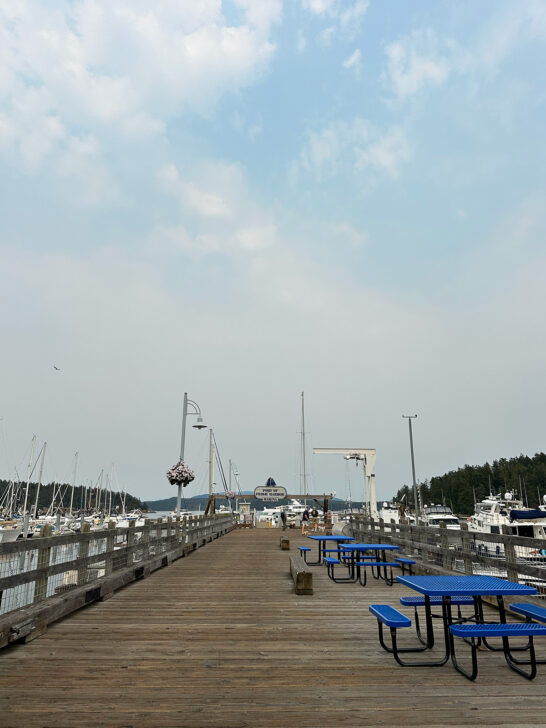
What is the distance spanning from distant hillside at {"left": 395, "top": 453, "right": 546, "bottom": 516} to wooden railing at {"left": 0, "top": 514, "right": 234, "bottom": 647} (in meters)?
118

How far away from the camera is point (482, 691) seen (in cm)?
430

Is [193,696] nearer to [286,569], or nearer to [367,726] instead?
[367,726]

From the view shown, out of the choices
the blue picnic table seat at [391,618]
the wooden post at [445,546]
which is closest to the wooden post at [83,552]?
the blue picnic table seat at [391,618]

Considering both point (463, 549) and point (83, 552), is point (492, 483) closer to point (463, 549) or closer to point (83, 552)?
point (463, 549)

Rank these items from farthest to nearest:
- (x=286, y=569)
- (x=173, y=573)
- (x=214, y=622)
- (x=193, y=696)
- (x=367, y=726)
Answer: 1. (x=286, y=569)
2. (x=173, y=573)
3. (x=214, y=622)
4. (x=193, y=696)
5. (x=367, y=726)

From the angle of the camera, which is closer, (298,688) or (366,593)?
(298,688)

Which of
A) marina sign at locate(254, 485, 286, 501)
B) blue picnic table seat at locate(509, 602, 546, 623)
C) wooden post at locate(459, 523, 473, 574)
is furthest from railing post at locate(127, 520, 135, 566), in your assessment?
marina sign at locate(254, 485, 286, 501)

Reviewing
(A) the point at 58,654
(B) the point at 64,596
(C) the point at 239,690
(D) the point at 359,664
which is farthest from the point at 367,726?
(B) the point at 64,596

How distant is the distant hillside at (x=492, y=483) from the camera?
384 feet

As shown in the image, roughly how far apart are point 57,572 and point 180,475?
40.9ft

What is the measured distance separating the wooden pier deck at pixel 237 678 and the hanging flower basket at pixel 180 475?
37.0 ft

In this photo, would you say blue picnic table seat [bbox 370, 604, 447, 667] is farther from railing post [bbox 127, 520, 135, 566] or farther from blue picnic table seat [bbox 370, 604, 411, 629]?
railing post [bbox 127, 520, 135, 566]

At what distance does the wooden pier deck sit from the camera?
378 centimetres

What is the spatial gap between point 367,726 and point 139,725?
166 cm
